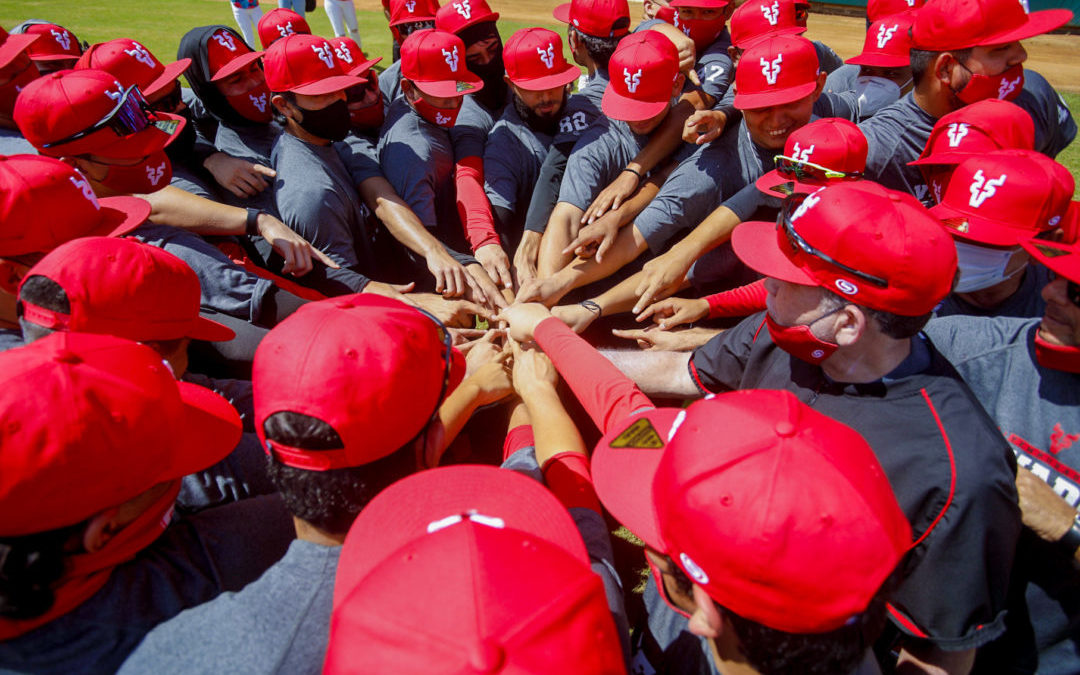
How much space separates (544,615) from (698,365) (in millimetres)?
1796

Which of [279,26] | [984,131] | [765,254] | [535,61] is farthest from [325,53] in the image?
[984,131]

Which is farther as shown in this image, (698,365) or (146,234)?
(146,234)

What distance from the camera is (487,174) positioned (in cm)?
432

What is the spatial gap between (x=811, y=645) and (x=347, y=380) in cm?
129

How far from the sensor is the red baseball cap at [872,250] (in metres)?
1.77

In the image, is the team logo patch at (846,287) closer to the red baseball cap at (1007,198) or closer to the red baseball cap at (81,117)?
the red baseball cap at (1007,198)

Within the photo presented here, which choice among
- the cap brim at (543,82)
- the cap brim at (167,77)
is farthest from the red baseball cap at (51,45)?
the cap brim at (543,82)

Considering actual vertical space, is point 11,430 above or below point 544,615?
above

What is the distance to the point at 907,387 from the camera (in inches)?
73.9

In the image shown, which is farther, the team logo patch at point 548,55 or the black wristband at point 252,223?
the team logo patch at point 548,55

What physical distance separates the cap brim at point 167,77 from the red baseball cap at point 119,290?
8.54ft

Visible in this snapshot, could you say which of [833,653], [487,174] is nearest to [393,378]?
[833,653]

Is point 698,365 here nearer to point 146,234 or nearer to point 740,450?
point 740,450

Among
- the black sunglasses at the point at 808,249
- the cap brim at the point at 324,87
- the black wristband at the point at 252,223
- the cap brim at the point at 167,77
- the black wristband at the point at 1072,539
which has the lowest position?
the black wristband at the point at 1072,539
